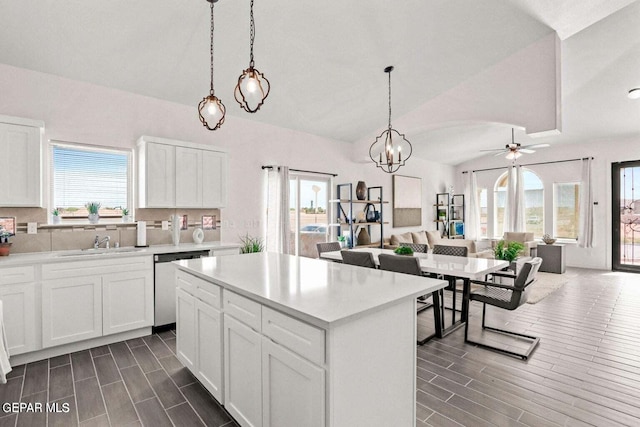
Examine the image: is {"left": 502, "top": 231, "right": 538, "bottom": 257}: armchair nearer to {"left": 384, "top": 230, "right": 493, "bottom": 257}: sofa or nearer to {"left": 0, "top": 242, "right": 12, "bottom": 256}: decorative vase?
{"left": 384, "top": 230, "right": 493, "bottom": 257}: sofa

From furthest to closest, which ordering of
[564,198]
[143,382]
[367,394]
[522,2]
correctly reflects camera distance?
[564,198], [522,2], [143,382], [367,394]

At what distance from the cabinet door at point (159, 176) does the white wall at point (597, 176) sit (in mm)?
7752

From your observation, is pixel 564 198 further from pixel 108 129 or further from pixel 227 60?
pixel 108 129

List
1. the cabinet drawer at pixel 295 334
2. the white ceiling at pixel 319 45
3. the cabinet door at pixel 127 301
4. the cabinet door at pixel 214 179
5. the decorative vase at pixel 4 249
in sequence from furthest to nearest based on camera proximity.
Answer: the cabinet door at pixel 214 179 → the cabinet door at pixel 127 301 → the decorative vase at pixel 4 249 → the white ceiling at pixel 319 45 → the cabinet drawer at pixel 295 334

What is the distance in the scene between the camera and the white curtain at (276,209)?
4.88 metres

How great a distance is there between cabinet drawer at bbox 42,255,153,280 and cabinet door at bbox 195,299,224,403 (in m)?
1.42

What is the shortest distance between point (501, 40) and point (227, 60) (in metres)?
3.27

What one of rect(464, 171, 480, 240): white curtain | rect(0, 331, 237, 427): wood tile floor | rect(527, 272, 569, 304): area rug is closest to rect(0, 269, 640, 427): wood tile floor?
rect(0, 331, 237, 427): wood tile floor

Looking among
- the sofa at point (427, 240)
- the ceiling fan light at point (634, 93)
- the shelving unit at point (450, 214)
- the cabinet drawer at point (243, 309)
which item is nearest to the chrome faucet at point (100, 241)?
the cabinet drawer at point (243, 309)

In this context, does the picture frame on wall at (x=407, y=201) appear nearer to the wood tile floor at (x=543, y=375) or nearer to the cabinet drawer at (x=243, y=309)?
the wood tile floor at (x=543, y=375)

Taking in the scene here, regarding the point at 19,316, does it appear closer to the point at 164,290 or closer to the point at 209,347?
the point at 164,290

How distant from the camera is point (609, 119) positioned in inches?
223

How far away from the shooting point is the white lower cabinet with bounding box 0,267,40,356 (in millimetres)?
2607

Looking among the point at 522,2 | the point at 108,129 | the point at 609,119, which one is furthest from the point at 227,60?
the point at 609,119
